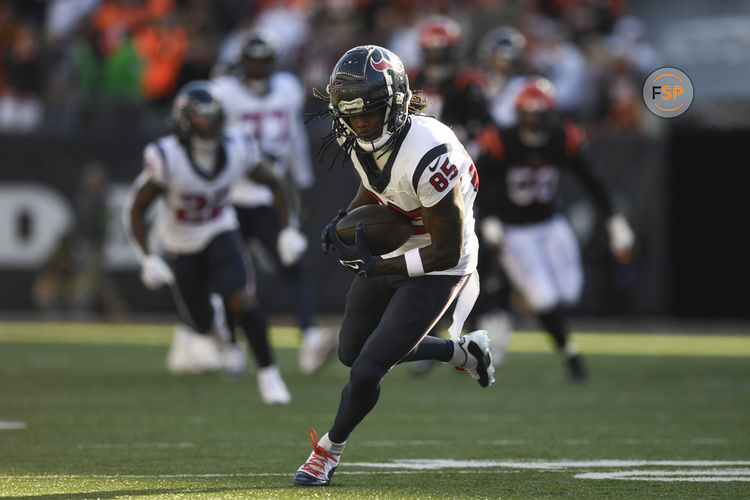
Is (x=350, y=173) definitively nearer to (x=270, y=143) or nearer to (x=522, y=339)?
(x=522, y=339)

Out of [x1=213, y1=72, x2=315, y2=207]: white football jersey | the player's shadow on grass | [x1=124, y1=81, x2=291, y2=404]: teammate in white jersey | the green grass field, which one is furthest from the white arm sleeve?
the player's shadow on grass

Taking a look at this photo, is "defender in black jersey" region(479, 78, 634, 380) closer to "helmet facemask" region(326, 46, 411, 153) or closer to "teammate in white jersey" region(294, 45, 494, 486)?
"teammate in white jersey" region(294, 45, 494, 486)

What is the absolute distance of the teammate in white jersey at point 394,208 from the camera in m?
4.70

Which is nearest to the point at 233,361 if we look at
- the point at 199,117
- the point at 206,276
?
the point at 206,276

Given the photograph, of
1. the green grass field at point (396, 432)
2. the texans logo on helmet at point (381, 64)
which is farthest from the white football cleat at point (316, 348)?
the texans logo on helmet at point (381, 64)

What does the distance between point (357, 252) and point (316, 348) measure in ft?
14.5

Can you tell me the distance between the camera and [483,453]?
559 cm

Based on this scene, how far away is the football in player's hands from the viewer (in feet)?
16.0

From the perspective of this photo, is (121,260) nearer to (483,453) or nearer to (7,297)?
(7,297)

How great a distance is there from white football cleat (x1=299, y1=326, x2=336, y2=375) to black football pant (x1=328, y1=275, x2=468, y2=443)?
3.96 metres

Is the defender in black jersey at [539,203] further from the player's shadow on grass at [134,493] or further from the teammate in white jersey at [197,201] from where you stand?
the player's shadow on grass at [134,493]

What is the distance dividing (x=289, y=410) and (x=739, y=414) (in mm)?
2417

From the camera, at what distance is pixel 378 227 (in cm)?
489

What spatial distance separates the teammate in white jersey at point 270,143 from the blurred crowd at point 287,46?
500 cm
